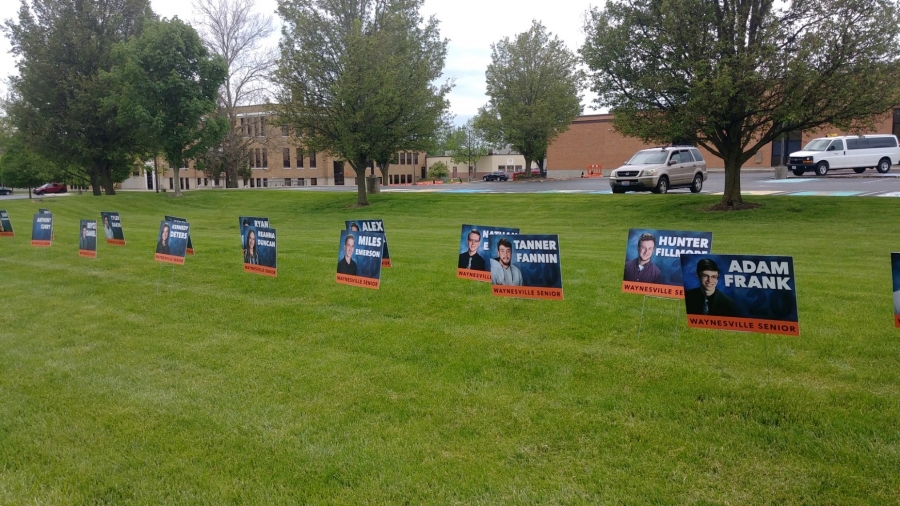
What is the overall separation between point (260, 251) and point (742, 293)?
625cm

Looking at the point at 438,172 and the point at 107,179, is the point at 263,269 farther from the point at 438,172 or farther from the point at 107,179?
the point at 438,172

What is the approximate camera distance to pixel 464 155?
8350 cm

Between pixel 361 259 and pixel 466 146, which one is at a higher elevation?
pixel 466 146

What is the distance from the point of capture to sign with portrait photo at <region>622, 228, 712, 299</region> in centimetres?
586

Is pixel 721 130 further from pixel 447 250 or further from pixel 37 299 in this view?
pixel 37 299

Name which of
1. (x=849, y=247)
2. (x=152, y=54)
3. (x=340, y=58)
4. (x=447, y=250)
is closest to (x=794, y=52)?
(x=849, y=247)

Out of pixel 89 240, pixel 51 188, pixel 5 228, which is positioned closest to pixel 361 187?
pixel 5 228

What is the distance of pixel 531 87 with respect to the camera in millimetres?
45938

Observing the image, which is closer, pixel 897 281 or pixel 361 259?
pixel 897 281

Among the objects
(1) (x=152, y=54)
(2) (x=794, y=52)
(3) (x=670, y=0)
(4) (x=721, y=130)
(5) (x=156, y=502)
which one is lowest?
(5) (x=156, y=502)

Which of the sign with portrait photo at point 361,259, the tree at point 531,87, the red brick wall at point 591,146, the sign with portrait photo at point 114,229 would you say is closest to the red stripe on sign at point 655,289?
the sign with portrait photo at point 361,259

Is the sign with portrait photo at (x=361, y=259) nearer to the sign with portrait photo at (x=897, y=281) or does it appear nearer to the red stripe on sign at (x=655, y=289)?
the red stripe on sign at (x=655, y=289)

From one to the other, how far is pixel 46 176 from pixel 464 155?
49.3 meters

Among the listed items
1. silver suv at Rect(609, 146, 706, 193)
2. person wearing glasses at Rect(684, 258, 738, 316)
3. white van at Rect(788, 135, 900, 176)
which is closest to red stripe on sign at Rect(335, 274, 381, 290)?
person wearing glasses at Rect(684, 258, 738, 316)
